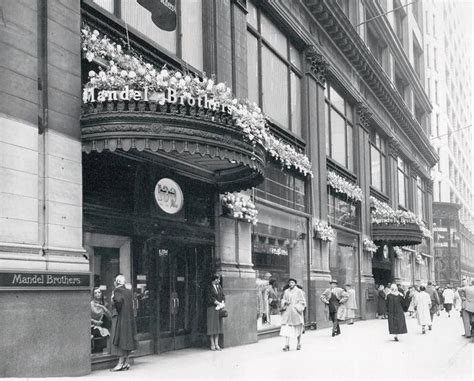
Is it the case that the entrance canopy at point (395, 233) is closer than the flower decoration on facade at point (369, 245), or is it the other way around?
the flower decoration on facade at point (369, 245)

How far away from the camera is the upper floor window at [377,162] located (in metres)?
33.4

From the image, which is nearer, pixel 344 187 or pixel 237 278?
pixel 237 278

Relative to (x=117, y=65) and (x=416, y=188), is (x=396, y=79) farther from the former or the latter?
(x=117, y=65)

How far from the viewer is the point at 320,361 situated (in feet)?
44.4

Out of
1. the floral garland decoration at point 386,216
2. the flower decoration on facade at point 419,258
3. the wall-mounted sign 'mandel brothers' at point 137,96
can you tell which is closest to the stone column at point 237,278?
the wall-mounted sign 'mandel brothers' at point 137,96

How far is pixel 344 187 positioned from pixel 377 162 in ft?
28.8

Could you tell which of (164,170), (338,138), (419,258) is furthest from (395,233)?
(164,170)

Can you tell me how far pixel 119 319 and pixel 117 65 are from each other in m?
4.51

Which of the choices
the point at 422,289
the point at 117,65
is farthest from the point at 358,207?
the point at 117,65

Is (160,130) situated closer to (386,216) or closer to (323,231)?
(323,231)

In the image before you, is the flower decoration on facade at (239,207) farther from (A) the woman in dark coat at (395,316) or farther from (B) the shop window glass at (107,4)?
(B) the shop window glass at (107,4)

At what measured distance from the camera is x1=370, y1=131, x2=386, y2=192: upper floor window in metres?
33.4

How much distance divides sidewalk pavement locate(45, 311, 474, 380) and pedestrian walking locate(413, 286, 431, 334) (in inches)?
97.4

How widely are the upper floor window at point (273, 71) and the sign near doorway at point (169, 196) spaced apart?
15.5 ft
